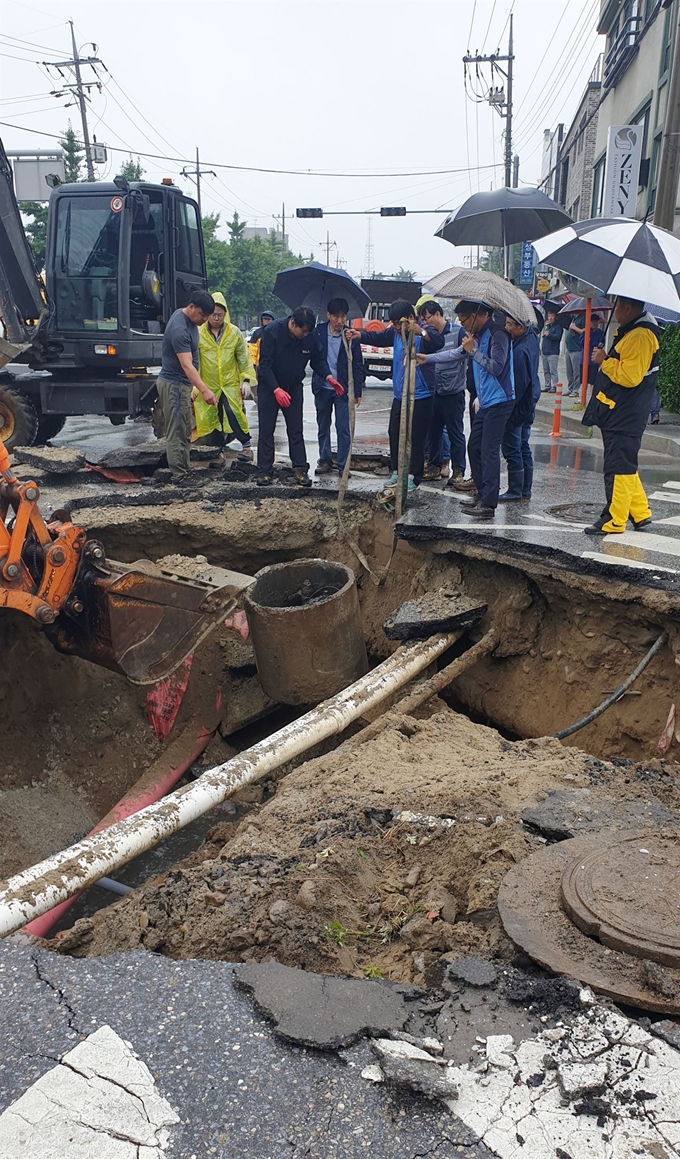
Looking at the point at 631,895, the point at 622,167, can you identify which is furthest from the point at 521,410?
the point at 622,167

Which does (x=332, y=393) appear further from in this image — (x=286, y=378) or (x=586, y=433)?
(x=586, y=433)

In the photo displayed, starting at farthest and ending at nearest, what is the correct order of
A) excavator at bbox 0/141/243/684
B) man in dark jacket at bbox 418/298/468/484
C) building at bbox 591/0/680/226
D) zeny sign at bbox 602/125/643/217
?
building at bbox 591/0/680/226, zeny sign at bbox 602/125/643/217, excavator at bbox 0/141/243/684, man in dark jacket at bbox 418/298/468/484

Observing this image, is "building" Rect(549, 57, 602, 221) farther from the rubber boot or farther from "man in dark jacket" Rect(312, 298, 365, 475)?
the rubber boot

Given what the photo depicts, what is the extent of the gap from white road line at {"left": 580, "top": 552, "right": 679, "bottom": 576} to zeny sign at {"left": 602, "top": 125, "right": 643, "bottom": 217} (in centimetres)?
1547

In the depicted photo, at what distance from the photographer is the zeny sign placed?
18047mm

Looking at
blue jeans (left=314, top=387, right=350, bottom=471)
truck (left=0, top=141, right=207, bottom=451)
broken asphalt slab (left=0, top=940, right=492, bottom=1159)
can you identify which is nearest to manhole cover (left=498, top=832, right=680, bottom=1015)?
broken asphalt slab (left=0, top=940, right=492, bottom=1159)

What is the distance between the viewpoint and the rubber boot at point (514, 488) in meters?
7.41

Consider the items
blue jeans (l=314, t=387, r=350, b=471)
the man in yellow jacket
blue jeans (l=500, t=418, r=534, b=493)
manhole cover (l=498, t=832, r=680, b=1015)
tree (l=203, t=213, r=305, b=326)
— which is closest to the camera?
manhole cover (l=498, t=832, r=680, b=1015)

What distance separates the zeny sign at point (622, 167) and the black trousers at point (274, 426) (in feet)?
44.2

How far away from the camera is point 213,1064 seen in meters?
1.97

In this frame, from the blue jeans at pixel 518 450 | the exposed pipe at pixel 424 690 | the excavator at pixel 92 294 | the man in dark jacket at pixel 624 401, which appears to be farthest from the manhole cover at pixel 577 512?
the excavator at pixel 92 294

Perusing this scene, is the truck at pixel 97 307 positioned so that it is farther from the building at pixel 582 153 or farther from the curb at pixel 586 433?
the building at pixel 582 153

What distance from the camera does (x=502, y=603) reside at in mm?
5840

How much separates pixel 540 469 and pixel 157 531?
4.82m
